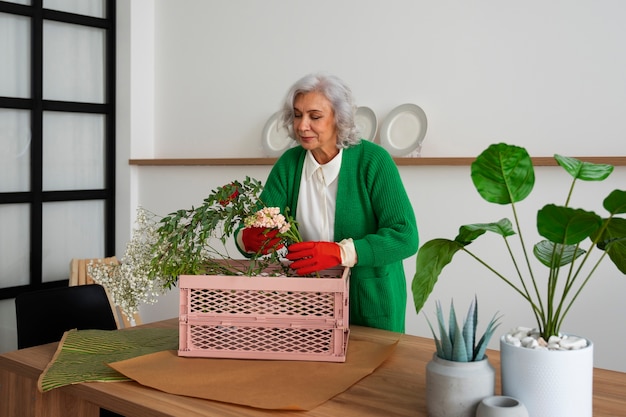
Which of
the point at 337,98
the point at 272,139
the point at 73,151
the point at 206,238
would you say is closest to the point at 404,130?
the point at 272,139

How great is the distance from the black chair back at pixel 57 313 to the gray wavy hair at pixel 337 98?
0.96 m

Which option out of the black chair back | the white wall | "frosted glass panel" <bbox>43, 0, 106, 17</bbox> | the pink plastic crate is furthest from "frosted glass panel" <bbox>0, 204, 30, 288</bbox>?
the pink plastic crate

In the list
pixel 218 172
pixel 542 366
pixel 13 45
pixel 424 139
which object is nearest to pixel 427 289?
pixel 542 366

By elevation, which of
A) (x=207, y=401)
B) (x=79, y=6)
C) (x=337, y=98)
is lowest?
(x=207, y=401)

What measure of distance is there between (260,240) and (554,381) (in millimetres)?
998

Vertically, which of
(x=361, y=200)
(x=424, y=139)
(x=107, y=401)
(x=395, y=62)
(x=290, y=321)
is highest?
(x=395, y=62)

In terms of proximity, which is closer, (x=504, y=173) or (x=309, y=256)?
(x=504, y=173)

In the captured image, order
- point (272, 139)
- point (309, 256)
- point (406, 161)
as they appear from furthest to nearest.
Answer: point (272, 139) → point (406, 161) → point (309, 256)

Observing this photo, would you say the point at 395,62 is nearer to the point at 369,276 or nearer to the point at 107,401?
the point at 369,276

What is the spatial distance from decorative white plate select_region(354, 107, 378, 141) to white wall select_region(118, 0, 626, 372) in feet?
0.18

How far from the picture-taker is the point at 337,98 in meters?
2.31

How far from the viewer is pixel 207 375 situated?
1.68 m

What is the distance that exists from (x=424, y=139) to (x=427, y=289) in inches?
88.5

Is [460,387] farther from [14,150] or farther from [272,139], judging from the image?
[14,150]
